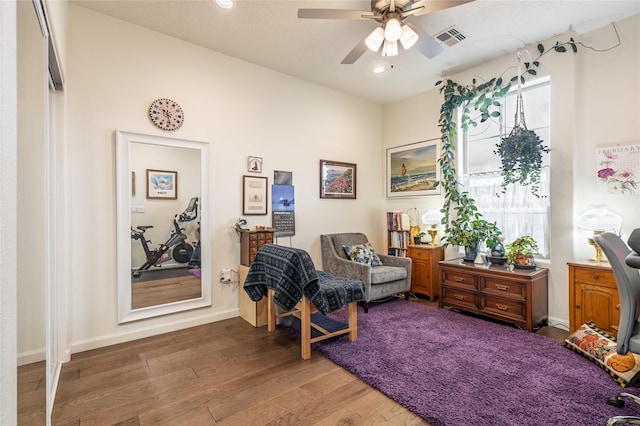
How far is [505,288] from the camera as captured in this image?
3.16m

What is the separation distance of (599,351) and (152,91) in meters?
4.50

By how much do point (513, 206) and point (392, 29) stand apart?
2.58 meters

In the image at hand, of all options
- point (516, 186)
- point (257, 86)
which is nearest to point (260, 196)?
point (257, 86)

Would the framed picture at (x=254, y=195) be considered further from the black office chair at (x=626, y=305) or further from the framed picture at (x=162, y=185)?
the black office chair at (x=626, y=305)

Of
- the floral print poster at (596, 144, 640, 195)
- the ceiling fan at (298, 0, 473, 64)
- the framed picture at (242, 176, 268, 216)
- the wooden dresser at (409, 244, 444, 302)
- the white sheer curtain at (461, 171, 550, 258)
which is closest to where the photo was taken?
the ceiling fan at (298, 0, 473, 64)

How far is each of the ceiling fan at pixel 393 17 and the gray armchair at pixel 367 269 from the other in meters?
2.37

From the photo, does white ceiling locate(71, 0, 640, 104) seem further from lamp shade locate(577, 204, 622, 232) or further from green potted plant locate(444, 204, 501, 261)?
green potted plant locate(444, 204, 501, 261)

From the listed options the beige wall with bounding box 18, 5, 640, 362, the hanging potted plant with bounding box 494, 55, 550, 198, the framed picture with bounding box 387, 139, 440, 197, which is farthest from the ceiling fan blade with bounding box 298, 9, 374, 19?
the framed picture with bounding box 387, 139, 440, 197

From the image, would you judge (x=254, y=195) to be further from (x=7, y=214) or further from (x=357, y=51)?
(x=7, y=214)

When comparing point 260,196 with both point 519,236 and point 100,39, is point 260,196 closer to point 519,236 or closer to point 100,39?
A: point 100,39

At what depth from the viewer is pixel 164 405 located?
75.9 inches

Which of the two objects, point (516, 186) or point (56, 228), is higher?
point (516, 186)

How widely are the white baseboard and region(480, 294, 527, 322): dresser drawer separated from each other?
110 inches

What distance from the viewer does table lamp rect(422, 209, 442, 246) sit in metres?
4.23
